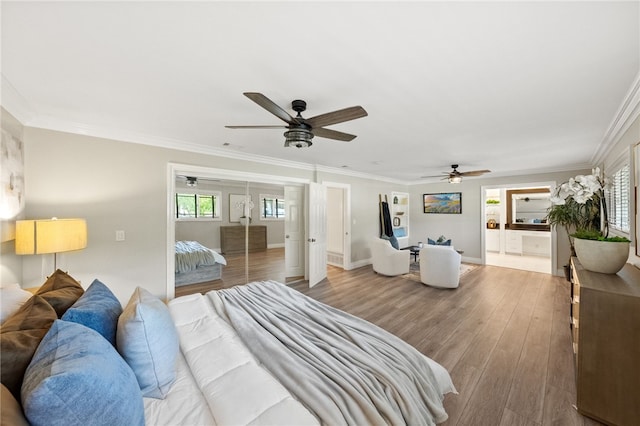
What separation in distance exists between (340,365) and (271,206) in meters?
3.97

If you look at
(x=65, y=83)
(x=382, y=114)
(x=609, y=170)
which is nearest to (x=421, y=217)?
(x=609, y=170)

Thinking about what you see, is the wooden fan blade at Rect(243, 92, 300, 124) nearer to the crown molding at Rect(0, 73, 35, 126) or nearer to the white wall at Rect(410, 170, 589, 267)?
the crown molding at Rect(0, 73, 35, 126)

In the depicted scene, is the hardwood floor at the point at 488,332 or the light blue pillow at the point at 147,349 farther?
the hardwood floor at the point at 488,332

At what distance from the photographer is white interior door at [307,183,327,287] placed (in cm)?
473

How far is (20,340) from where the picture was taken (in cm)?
95

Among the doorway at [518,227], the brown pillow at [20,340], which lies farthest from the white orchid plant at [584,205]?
the brown pillow at [20,340]

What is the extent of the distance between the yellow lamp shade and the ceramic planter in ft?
14.9

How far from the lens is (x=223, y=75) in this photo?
1.78m

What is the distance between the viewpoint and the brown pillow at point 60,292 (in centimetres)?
135

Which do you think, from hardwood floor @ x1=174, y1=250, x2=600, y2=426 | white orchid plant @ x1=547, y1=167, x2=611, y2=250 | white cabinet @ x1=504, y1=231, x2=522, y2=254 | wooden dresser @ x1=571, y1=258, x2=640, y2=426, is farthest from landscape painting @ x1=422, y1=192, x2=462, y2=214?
wooden dresser @ x1=571, y1=258, x2=640, y2=426

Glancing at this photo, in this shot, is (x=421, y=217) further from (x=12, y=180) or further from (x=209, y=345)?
(x=12, y=180)

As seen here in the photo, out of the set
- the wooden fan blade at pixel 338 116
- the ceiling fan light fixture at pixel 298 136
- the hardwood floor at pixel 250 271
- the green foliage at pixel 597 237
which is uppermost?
the wooden fan blade at pixel 338 116

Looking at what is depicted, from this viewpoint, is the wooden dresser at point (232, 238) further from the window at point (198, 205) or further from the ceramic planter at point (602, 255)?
the ceramic planter at point (602, 255)

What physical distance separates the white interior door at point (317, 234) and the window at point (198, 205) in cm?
172
